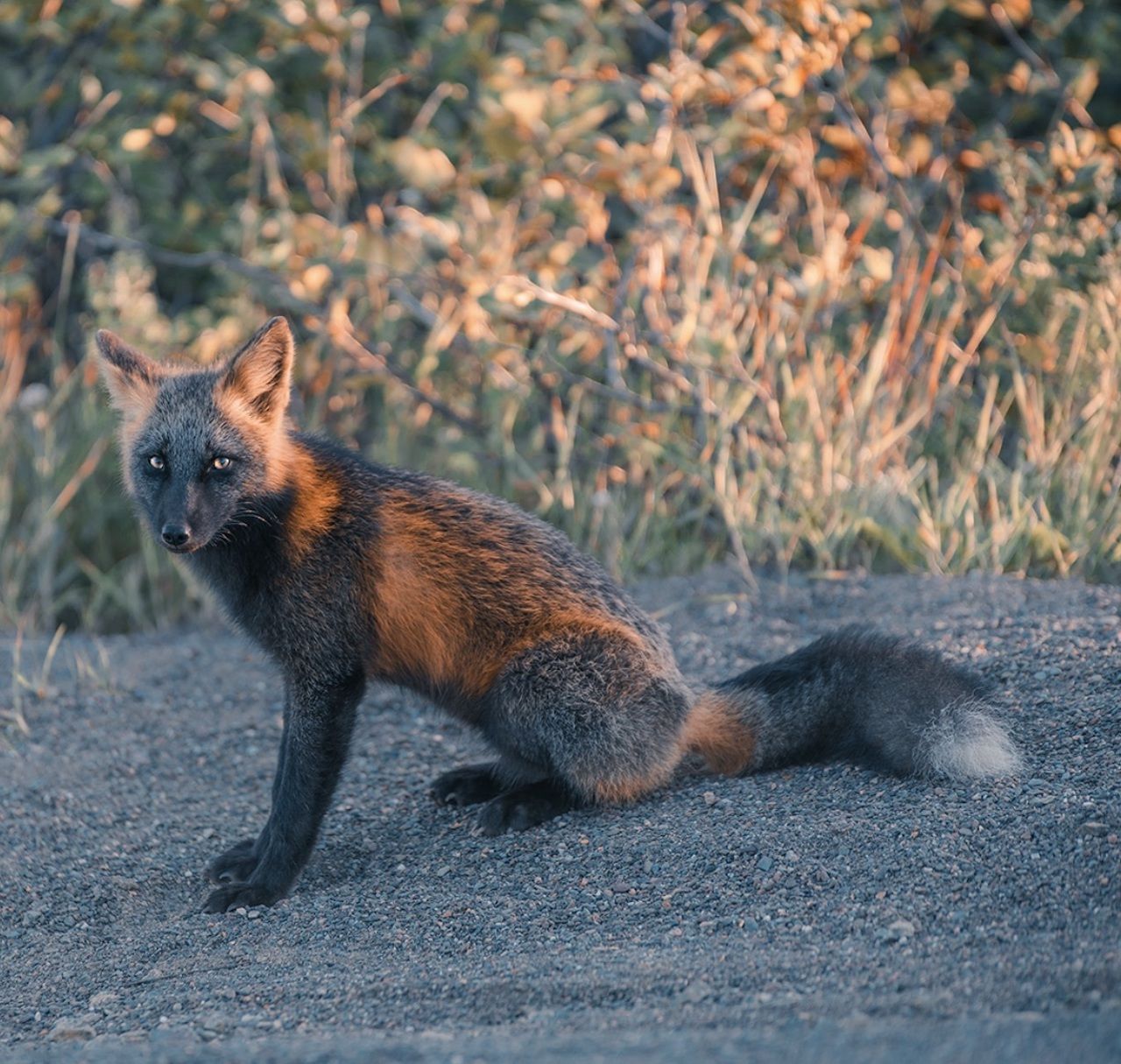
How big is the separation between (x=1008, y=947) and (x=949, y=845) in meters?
0.61

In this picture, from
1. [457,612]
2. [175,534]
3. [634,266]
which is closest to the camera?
[175,534]

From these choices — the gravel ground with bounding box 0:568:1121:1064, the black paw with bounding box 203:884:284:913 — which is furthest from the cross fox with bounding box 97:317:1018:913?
the gravel ground with bounding box 0:568:1121:1064

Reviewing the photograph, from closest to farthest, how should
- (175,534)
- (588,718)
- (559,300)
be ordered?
(175,534) → (588,718) → (559,300)

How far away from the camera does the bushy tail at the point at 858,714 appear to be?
4.19 m

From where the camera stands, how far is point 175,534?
4262mm

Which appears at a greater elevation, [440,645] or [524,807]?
[440,645]

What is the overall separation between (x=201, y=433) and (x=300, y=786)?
1235mm

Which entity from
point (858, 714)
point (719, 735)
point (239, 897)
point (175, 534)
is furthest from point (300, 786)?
point (858, 714)

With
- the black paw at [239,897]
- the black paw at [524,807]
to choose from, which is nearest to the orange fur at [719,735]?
the black paw at [524,807]

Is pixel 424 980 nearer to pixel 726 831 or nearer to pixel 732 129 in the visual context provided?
pixel 726 831

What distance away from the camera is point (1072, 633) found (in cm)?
521

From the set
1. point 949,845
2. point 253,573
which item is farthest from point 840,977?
point 253,573

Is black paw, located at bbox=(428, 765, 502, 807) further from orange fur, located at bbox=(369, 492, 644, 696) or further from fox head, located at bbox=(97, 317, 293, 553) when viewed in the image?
fox head, located at bbox=(97, 317, 293, 553)

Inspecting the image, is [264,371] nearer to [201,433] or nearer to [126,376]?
[201,433]
